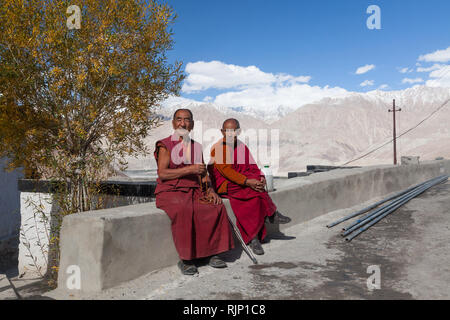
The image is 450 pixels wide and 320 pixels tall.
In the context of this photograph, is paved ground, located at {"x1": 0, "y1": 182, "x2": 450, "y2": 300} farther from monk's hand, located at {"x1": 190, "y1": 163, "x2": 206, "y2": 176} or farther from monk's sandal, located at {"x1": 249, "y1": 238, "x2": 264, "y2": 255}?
monk's hand, located at {"x1": 190, "y1": 163, "x2": 206, "y2": 176}

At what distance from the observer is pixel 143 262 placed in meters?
3.65

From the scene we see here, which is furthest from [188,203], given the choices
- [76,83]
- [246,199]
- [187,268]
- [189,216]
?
[76,83]

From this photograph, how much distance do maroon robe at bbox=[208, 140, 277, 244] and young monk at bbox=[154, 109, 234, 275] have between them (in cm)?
53

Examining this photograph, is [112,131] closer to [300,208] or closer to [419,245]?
[300,208]

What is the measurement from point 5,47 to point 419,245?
7.17 meters

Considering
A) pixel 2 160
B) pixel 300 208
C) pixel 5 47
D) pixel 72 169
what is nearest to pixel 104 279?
pixel 300 208

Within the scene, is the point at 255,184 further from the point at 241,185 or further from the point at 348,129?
the point at 348,129

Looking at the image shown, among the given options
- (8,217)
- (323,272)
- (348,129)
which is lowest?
(8,217)

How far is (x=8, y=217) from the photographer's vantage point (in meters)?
11.6

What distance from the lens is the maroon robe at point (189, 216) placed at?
3.86 m

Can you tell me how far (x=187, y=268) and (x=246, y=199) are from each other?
132 cm

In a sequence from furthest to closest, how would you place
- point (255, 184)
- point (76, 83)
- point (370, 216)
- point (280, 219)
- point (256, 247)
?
point (76, 83) → point (370, 216) → point (280, 219) → point (255, 184) → point (256, 247)

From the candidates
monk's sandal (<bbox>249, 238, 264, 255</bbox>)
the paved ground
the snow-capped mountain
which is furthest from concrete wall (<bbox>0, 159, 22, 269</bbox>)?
the snow-capped mountain

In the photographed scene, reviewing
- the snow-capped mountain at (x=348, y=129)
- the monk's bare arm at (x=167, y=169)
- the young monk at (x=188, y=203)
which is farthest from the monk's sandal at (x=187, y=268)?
the snow-capped mountain at (x=348, y=129)
